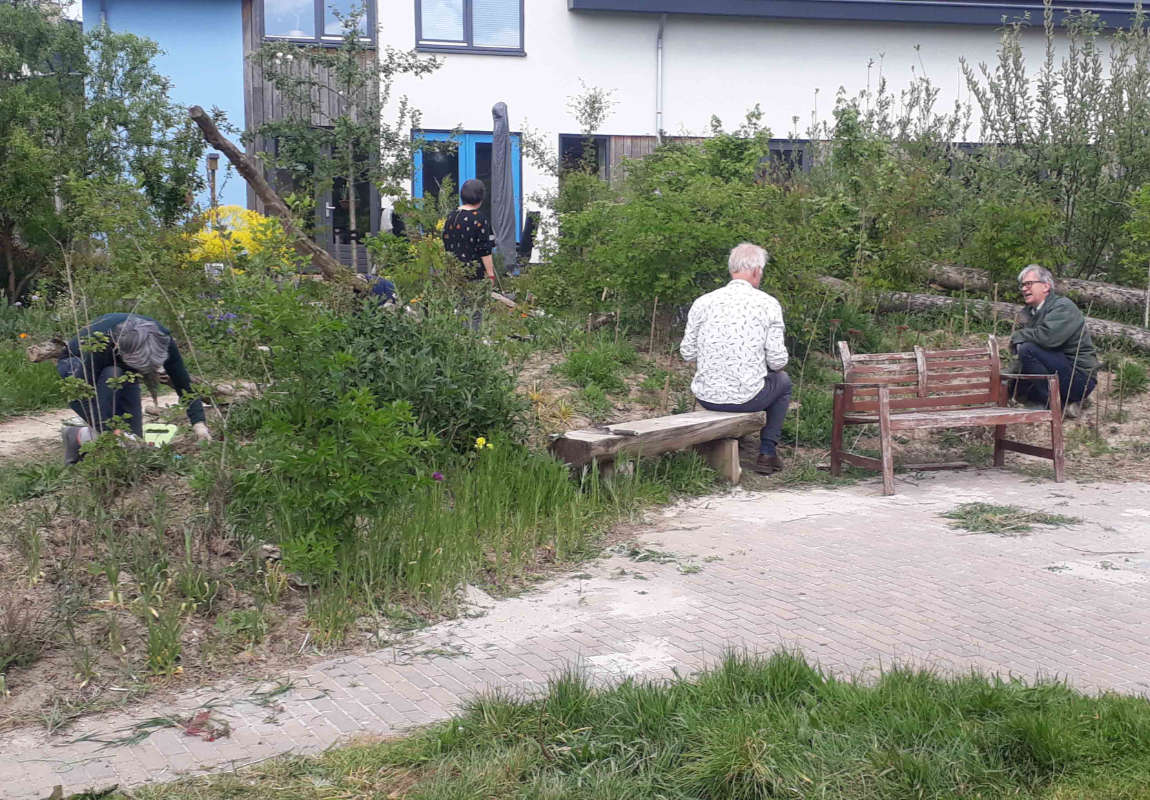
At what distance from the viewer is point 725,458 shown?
26.6ft

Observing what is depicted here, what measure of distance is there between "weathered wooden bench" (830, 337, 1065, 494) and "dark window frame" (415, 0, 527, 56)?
45.9 feet

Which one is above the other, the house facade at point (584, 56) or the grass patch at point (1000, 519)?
the house facade at point (584, 56)

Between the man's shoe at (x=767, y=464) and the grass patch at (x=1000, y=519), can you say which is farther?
the man's shoe at (x=767, y=464)

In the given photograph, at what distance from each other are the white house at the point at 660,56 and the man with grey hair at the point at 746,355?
11977mm

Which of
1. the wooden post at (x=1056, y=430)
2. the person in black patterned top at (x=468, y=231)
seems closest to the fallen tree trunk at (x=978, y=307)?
the wooden post at (x=1056, y=430)

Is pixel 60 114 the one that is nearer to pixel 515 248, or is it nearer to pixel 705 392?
pixel 515 248

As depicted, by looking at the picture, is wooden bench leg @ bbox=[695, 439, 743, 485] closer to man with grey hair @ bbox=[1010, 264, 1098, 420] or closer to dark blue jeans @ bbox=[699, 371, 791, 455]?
dark blue jeans @ bbox=[699, 371, 791, 455]

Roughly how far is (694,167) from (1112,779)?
806cm

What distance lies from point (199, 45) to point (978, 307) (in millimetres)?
14632

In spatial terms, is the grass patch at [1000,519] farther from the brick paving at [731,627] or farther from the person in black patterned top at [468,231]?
the person in black patterned top at [468,231]

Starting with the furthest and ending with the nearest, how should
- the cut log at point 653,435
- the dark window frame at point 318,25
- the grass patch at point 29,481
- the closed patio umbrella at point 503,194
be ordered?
the dark window frame at point 318,25 → the closed patio umbrella at point 503,194 → the cut log at point 653,435 → the grass patch at point 29,481

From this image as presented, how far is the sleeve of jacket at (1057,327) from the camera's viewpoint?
368 inches

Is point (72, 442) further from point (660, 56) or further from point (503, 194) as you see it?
point (660, 56)

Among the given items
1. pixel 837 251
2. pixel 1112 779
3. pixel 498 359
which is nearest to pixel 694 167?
pixel 837 251
